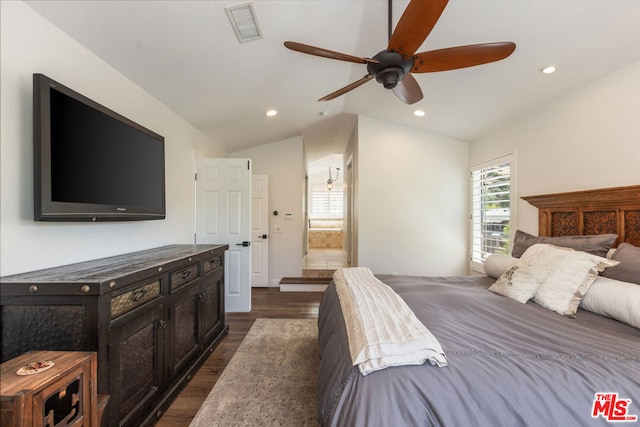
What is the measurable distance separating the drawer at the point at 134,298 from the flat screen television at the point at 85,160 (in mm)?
557

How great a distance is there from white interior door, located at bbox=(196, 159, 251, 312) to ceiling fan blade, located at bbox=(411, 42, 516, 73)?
258 cm

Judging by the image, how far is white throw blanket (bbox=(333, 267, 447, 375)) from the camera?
113cm

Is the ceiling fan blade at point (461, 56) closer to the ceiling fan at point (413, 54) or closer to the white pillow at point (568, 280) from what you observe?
the ceiling fan at point (413, 54)

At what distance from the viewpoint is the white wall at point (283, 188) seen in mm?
5262

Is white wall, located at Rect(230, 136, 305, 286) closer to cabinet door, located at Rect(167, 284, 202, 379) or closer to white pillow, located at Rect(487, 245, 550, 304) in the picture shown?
cabinet door, located at Rect(167, 284, 202, 379)

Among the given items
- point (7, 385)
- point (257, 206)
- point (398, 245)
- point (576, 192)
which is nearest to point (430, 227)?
point (398, 245)

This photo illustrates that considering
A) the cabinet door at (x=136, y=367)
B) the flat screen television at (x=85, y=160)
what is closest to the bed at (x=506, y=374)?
the cabinet door at (x=136, y=367)

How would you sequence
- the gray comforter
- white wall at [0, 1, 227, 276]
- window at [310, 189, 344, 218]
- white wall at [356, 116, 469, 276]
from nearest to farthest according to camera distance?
the gray comforter < white wall at [0, 1, 227, 276] < white wall at [356, 116, 469, 276] < window at [310, 189, 344, 218]

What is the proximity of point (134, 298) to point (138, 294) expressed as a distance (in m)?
0.04

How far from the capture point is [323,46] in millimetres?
2561

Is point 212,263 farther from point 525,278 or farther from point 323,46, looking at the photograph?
point 525,278

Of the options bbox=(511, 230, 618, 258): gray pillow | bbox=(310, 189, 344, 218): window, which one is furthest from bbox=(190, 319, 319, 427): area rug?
Result: bbox=(310, 189, 344, 218): window

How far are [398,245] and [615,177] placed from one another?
2.55 meters

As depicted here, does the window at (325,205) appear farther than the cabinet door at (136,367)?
Yes
